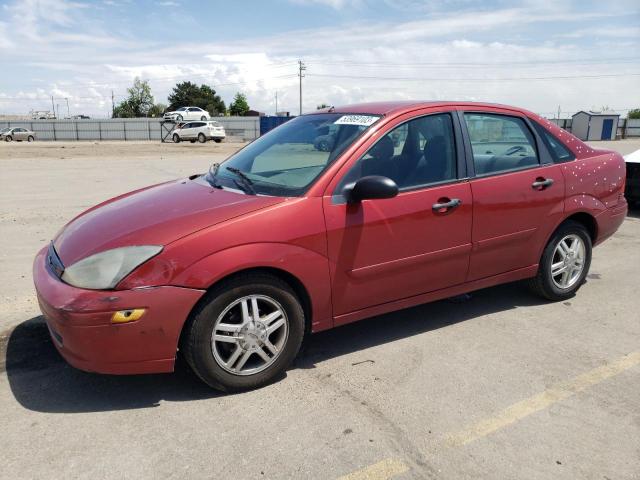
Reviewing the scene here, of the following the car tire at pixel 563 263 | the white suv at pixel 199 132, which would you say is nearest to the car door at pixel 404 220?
the car tire at pixel 563 263

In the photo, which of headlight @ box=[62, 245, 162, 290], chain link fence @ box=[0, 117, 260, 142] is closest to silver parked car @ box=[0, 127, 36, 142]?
chain link fence @ box=[0, 117, 260, 142]

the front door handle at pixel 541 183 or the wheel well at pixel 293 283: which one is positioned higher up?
the front door handle at pixel 541 183

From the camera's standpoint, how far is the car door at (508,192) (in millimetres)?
4051

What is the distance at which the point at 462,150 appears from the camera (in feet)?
13.1

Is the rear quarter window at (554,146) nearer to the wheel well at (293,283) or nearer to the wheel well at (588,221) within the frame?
the wheel well at (588,221)

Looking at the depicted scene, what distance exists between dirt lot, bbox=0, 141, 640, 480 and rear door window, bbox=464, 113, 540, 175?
124cm

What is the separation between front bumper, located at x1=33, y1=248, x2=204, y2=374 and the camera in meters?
2.82

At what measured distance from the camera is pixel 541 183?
434 centimetres

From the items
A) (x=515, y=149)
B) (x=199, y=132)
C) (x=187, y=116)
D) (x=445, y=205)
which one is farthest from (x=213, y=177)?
(x=187, y=116)

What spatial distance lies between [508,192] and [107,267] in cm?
287

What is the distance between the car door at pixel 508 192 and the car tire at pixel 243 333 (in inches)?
61.7

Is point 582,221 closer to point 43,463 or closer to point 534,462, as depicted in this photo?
point 534,462

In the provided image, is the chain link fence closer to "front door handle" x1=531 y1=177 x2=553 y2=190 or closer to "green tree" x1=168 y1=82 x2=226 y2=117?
"green tree" x1=168 y1=82 x2=226 y2=117

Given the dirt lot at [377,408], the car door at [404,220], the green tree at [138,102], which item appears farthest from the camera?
the green tree at [138,102]
